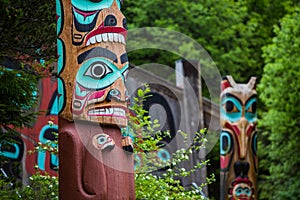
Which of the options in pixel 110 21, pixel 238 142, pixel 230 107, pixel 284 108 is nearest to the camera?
pixel 110 21

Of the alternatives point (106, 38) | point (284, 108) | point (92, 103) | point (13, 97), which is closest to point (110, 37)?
point (106, 38)

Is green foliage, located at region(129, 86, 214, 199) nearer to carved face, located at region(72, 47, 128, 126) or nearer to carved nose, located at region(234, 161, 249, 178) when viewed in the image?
carved face, located at region(72, 47, 128, 126)

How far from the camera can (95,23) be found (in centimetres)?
614

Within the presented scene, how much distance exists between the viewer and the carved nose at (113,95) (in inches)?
237

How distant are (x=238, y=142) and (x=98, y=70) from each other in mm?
6188

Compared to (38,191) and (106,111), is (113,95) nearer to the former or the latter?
(106,111)

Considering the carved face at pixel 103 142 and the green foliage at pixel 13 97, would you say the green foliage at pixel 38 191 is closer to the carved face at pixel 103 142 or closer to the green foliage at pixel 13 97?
the green foliage at pixel 13 97

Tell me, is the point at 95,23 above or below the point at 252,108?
below

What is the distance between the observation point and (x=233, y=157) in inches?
464

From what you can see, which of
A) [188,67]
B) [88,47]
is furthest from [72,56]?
[188,67]

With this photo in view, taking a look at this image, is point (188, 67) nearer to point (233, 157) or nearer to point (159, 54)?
point (233, 157)

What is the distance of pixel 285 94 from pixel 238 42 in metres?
3.63

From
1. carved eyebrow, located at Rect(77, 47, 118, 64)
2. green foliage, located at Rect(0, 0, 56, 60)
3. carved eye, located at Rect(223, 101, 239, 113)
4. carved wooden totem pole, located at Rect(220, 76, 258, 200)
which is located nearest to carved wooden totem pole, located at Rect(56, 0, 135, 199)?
carved eyebrow, located at Rect(77, 47, 118, 64)

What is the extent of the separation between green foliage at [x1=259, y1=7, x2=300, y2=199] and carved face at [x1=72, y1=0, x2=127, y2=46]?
10.5 m
